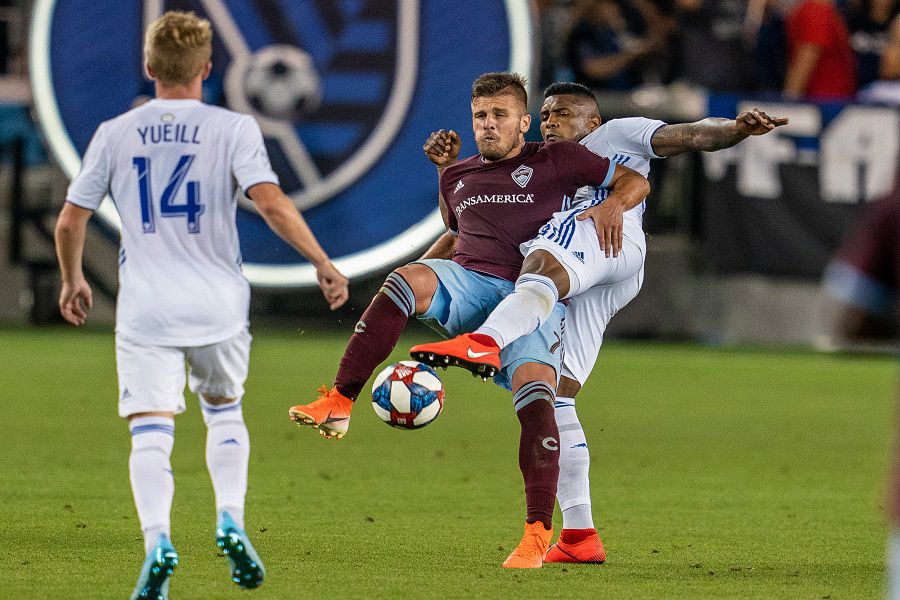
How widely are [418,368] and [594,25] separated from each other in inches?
385

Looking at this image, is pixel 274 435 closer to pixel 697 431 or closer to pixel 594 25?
pixel 697 431

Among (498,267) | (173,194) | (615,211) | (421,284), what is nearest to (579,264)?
(615,211)

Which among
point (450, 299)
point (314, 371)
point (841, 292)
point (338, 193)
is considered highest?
point (841, 292)

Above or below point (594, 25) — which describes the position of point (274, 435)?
below

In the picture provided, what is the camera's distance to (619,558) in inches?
233

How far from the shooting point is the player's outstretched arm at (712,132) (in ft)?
18.7

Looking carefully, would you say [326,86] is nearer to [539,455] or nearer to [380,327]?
[380,327]

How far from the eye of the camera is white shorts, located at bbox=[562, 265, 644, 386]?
6.25 meters

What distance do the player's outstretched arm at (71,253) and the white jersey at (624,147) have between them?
2127mm

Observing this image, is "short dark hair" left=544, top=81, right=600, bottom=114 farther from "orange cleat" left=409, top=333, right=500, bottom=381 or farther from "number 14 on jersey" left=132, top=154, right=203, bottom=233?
"number 14 on jersey" left=132, top=154, right=203, bottom=233

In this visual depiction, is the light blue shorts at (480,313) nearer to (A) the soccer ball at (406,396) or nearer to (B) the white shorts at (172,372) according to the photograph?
(A) the soccer ball at (406,396)

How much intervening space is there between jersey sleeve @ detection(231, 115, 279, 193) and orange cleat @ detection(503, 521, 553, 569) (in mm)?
1713

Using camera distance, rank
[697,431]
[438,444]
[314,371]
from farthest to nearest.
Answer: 1. [314,371]
2. [697,431]
3. [438,444]

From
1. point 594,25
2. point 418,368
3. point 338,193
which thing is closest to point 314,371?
point 338,193
